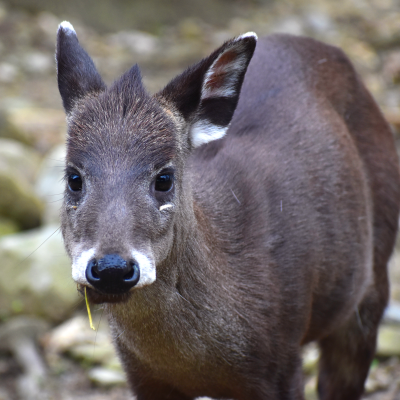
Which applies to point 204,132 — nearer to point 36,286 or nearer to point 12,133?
point 36,286

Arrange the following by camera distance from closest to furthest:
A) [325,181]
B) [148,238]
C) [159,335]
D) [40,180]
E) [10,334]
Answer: [148,238]
[159,335]
[325,181]
[10,334]
[40,180]

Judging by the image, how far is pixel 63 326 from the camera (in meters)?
7.25

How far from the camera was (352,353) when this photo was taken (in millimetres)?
5582

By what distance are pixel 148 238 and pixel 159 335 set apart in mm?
737

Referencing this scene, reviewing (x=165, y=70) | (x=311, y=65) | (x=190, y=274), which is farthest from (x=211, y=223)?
(x=165, y=70)

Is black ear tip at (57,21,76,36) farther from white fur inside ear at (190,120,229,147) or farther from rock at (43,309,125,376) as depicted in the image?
rock at (43,309,125,376)

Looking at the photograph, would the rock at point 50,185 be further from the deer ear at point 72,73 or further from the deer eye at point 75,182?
the deer eye at point 75,182

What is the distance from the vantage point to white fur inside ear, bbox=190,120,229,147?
4.03 meters

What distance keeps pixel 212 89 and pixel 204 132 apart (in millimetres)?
256

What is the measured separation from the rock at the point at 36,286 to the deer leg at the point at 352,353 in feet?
9.11

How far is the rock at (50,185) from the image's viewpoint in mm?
8453

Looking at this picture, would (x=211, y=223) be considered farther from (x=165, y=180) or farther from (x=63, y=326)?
(x=63, y=326)

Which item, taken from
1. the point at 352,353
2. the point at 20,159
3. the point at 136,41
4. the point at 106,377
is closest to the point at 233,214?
the point at 352,353

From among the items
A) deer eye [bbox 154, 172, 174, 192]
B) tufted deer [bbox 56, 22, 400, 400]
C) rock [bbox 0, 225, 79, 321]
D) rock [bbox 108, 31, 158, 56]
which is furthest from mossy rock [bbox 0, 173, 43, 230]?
rock [bbox 108, 31, 158, 56]
